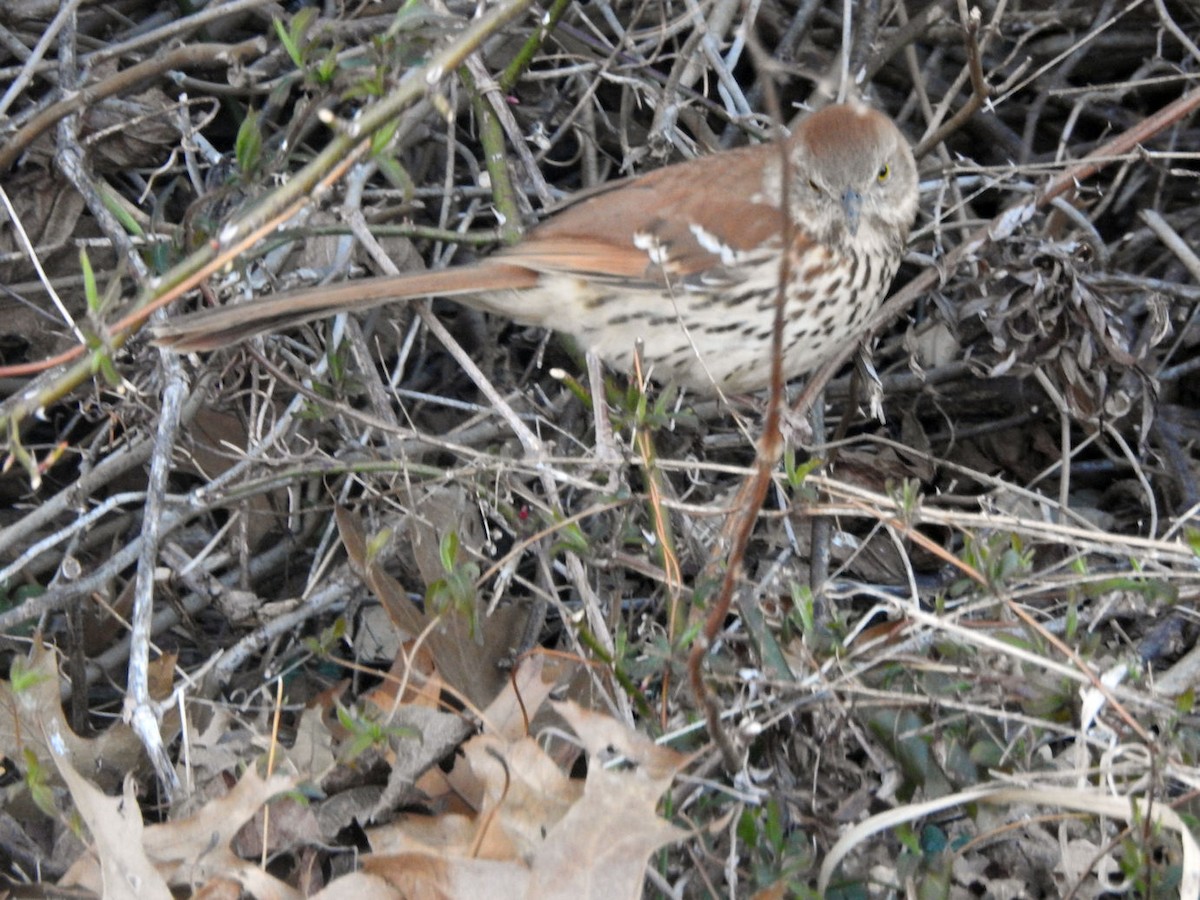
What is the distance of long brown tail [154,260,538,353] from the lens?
246cm

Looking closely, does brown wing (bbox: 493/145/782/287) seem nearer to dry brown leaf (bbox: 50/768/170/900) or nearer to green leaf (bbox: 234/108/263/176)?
green leaf (bbox: 234/108/263/176)

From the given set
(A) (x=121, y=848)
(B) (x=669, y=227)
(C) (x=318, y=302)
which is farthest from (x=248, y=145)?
(A) (x=121, y=848)

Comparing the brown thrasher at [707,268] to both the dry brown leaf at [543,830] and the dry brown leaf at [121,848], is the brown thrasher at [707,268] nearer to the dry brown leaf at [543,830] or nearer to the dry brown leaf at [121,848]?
the dry brown leaf at [543,830]

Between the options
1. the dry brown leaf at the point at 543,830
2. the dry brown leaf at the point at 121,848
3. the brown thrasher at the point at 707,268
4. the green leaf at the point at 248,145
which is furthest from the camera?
the brown thrasher at the point at 707,268

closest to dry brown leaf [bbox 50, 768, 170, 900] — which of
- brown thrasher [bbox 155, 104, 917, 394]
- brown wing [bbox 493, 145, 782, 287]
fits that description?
brown thrasher [bbox 155, 104, 917, 394]

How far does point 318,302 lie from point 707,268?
833mm

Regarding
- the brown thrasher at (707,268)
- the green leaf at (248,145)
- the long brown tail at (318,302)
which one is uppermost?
the green leaf at (248,145)

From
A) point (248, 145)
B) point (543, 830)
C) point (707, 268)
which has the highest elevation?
point (248, 145)

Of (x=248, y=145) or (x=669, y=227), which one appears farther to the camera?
(x=669, y=227)

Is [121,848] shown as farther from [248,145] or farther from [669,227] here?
[669,227]

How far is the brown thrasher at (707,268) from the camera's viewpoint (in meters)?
2.98

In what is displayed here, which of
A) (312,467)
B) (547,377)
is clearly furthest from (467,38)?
(547,377)

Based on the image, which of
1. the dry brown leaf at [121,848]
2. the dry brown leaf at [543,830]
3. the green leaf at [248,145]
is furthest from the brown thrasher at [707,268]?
the dry brown leaf at [121,848]

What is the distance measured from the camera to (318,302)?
8.68 feet
